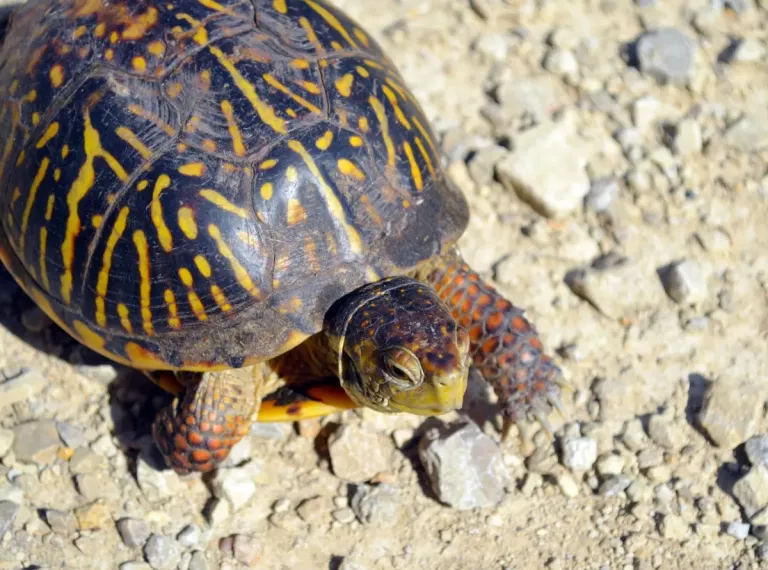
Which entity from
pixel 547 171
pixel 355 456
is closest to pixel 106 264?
pixel 355 456

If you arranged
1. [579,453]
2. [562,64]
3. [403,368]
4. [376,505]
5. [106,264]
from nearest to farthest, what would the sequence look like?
[403,368], [106,264], [376,505], [579,453], [562,64]

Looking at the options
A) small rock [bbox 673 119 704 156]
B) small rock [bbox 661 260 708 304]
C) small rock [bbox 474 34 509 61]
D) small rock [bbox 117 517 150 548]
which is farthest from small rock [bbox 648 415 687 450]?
small rock [bbox 474 34 509 61]

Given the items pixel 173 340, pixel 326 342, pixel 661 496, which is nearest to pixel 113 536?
pixel 173 340

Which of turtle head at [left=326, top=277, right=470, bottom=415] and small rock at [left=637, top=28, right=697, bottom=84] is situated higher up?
turtle head at [left=326, top=277, right=470, bottom=415]

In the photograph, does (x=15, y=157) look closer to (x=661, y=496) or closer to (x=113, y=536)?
(x=113, y=536)

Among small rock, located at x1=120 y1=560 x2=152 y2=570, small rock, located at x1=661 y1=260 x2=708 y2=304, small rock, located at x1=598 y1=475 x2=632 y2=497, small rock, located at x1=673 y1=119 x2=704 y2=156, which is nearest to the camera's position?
small rock, located at x1=120 y1=560 x2=152 y2=570

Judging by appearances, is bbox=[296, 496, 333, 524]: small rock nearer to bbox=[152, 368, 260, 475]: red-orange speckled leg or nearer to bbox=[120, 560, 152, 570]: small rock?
bbox=[152, 368, 260, 475]: red-orange speckled leg

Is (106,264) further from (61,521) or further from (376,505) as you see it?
(376,505)
